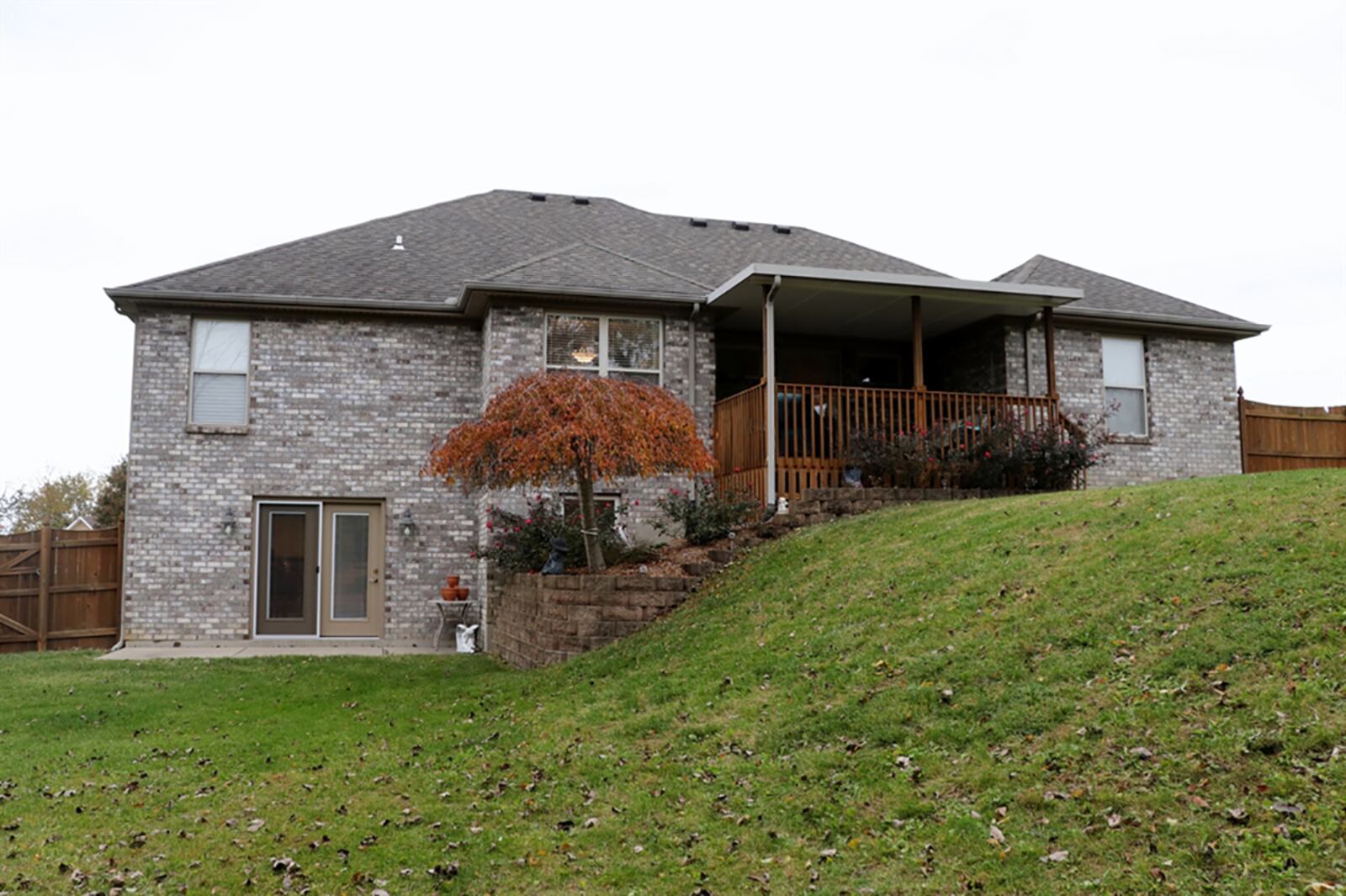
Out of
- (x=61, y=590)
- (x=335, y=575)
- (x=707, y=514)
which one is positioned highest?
(x=707, y=514)

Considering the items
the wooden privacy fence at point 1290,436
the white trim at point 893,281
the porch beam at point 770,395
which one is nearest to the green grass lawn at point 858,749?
the porch beam at point 770,395

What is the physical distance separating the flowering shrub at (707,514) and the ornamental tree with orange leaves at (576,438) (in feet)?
3.56

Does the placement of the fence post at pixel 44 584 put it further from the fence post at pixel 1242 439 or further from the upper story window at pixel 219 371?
the fence post at pixel 1242 439

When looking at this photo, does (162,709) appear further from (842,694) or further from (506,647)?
(842,694)

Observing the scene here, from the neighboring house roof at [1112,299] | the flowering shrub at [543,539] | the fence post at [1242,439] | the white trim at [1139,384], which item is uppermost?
the neighboring house roof at [1112,299]

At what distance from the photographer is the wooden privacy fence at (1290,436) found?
17609 mm

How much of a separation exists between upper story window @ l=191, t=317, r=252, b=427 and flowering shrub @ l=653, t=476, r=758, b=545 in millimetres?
A: 6295

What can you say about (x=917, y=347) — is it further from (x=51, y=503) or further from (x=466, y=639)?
(x=51, y=503)

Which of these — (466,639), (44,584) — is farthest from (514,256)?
(44,584)

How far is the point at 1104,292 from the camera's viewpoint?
1781 cm

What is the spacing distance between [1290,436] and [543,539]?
1254 centimetres

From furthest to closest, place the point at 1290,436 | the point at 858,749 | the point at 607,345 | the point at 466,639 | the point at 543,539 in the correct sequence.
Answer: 1. the point at 1290,436
2. the point at 607,345
3. the point at 466,639
4. the point at 543,539
5. the point at 858,749

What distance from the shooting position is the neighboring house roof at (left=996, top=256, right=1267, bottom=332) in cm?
1683

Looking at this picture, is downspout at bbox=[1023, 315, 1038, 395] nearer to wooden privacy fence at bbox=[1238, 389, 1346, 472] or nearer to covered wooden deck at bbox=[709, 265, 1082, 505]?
covered wooden deck at bbox=[709, 265, 1082, 505]
